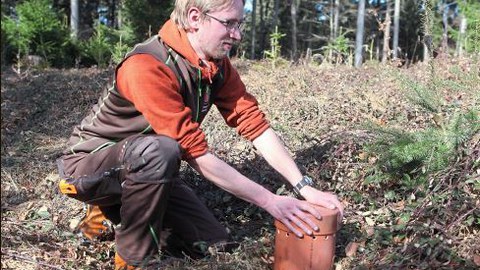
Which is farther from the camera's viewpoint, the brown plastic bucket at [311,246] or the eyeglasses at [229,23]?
the eyeglasses at [229,23]

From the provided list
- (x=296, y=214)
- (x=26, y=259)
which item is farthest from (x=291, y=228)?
(x=26, y=259)

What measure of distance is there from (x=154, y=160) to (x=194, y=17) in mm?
702

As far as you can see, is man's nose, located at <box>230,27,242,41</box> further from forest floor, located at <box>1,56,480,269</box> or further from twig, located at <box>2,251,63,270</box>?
twig, located at <box>2,251,63,270</box>

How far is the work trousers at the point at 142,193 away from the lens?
7.23ft

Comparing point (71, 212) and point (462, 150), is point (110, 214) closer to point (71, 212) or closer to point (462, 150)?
point (71, 212)

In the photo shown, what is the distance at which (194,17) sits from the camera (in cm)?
236

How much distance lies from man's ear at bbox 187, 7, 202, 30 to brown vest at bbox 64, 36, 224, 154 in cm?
16

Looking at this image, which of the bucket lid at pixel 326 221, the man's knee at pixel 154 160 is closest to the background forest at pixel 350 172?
the bucket lid at pixel 326 221

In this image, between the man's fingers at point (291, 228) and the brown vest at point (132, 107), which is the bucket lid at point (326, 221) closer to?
the man's fingers at point (291, 228)

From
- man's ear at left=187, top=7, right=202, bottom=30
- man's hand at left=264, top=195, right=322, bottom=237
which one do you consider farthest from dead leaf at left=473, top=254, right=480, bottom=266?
man's ear at left=187, top=7, right=202, bottom=30

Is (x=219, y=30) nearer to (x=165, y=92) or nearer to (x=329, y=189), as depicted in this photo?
(x=165, y=92)

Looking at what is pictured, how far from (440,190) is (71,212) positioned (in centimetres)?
223

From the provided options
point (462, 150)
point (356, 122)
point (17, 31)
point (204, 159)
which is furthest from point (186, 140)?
point (17, 31)

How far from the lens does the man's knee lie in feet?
7.13
